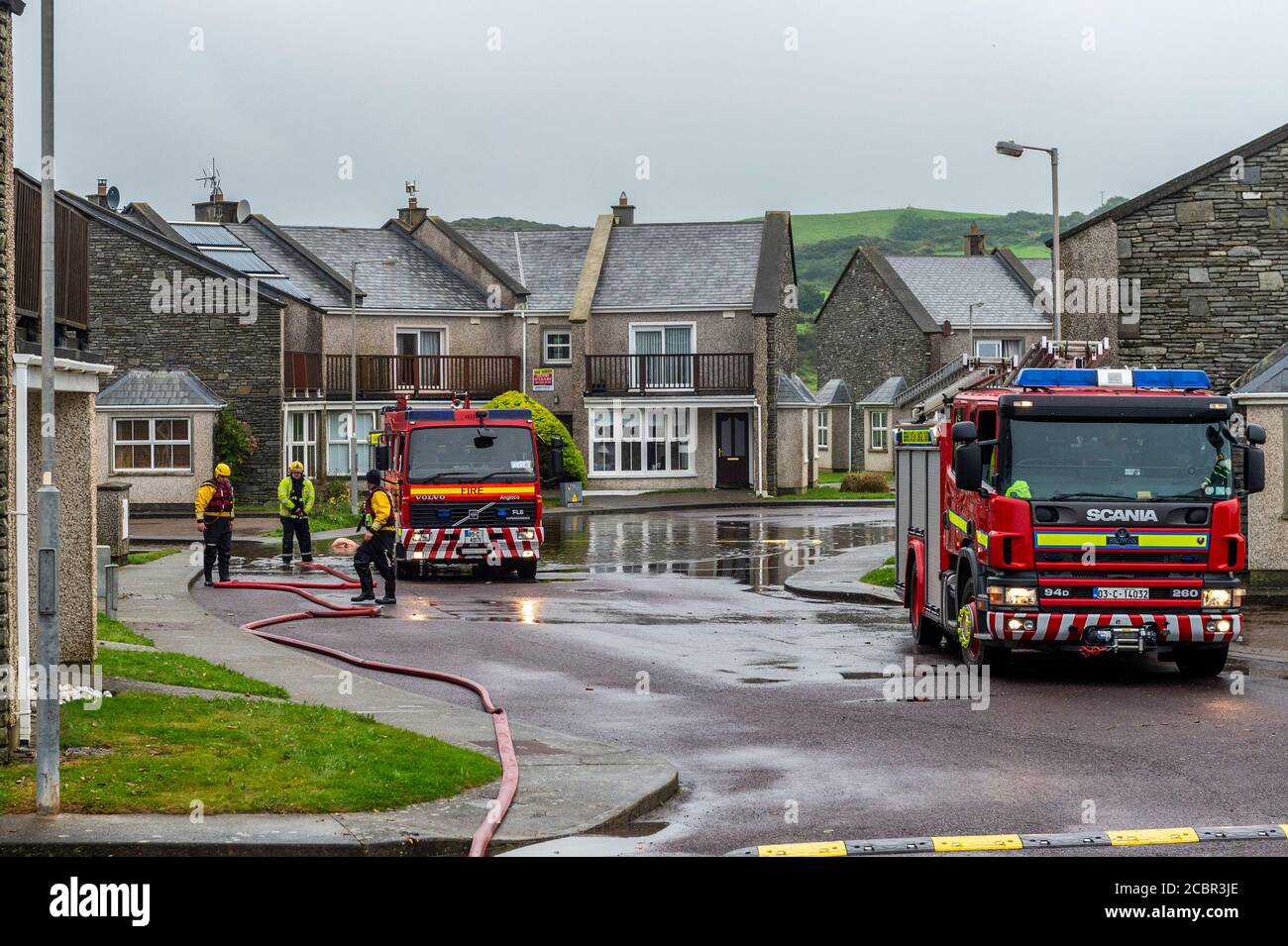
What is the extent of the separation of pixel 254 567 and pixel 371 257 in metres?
29.9

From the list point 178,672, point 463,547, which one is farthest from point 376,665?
point 463,547

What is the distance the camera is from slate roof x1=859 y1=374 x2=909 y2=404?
66812mm

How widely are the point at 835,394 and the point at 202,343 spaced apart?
3076 cm

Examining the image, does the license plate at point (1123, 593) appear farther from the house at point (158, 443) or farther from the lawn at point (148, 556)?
the house at point (158, 443)

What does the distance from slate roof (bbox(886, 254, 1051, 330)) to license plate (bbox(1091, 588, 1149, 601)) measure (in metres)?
52.7

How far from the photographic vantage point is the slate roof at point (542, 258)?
5684cm

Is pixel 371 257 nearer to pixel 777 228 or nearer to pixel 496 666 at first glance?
pixel 777 228

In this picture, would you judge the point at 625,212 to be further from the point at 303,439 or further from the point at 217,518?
the point at 217,518

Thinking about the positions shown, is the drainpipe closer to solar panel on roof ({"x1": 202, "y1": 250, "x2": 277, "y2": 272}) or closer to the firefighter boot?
the firefighter boot

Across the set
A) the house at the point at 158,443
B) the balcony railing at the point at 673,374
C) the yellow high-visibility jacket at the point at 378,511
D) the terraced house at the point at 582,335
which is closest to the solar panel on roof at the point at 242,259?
the terraced house at the point at 582,335

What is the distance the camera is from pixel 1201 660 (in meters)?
16.1

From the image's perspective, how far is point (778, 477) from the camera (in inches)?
2167
